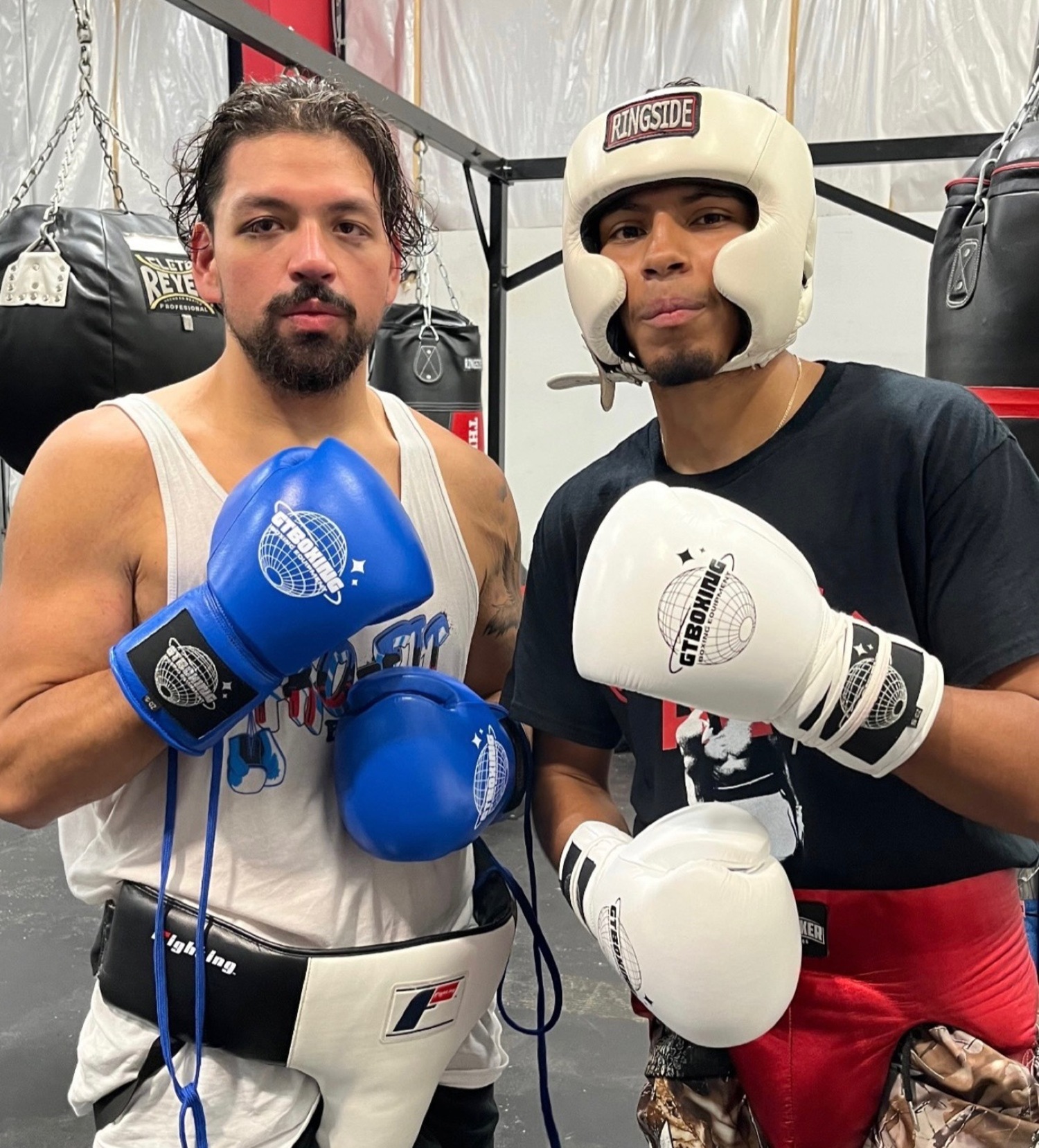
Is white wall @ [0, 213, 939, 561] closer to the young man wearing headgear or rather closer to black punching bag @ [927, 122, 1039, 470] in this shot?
black punching bag @ [927, 122, 1039, 470]

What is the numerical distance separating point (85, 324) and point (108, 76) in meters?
4.67

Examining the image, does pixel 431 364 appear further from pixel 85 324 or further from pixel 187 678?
pixel 187 678

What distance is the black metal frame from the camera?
2166 millimetres

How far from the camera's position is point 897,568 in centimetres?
107

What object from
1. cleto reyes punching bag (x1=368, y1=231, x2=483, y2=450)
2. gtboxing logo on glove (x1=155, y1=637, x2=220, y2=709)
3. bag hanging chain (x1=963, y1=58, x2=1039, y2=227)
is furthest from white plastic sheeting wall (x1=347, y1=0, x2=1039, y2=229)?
gtboxing logo on glove (x1=155, y1=637, x2=220, y2=709)

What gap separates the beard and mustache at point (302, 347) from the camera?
1.20m

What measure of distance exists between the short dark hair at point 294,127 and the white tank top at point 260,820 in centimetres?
34

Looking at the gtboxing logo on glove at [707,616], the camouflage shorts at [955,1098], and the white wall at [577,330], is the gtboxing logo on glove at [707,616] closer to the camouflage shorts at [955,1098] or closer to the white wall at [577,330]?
the camouflage shorts at [955,1098]

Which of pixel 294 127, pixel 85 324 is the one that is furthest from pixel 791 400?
pixel 85 324

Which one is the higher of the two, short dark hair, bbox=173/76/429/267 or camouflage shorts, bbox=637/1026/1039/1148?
short dark hair, bbox=173/76/429/267

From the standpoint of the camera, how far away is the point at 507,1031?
8.00 ft

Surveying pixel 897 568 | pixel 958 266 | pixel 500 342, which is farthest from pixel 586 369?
pixel 897 568

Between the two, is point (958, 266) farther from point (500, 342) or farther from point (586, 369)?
point (586, 369)

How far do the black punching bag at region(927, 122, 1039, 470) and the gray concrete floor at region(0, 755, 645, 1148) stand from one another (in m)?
1.58
